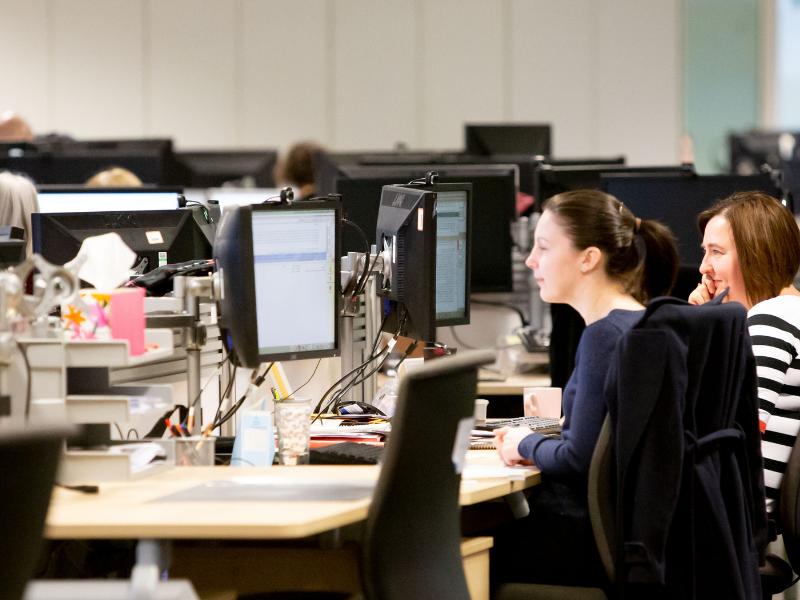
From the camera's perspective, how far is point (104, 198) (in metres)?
4.52

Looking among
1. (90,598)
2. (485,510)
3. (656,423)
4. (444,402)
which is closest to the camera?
(90,598)

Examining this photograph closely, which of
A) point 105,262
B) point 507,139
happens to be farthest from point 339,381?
point 507,139

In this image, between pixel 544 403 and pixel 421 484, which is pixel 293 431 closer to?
pixel 421 484

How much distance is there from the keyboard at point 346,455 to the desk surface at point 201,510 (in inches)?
4.9

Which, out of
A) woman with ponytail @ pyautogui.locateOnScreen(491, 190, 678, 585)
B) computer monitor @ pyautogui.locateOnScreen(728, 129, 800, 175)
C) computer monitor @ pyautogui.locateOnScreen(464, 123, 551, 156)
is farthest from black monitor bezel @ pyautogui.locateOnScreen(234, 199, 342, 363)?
computer monitor @ pyautogui.locateOnScreen(728, 129, 800, 175)

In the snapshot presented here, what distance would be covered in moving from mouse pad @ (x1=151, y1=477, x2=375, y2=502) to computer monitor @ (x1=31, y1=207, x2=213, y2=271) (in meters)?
1.15

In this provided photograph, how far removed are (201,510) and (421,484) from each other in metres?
0.35

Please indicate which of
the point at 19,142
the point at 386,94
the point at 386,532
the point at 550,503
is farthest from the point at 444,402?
the point at 386,94

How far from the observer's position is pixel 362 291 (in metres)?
3.04

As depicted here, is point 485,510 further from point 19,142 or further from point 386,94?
point 386,94

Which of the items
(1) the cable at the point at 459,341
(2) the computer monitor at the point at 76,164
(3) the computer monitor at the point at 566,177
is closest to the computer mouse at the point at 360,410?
(1) the cable at the point at 459,341

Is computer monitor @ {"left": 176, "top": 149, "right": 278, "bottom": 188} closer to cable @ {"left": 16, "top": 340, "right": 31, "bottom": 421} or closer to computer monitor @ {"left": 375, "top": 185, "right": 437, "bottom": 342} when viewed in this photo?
computer monitor @ {"left": 375, "top": 185, "right": 437, "bottom": 342}

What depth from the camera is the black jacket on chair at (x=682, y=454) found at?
229 centimetres

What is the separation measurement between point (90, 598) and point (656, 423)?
3.62 feet
